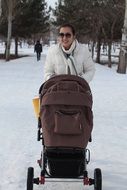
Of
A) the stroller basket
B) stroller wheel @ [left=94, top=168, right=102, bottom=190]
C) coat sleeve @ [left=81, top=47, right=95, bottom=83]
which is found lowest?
stroller wheel @ [left=94, top=168, right=102, bottom=190]

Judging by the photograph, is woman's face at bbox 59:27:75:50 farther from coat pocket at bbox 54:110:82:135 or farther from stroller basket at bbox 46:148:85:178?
stroller basket at bbox 46:148:85:178

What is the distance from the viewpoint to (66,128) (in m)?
5.18

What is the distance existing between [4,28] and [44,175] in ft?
144

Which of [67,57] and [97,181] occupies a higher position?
[67,57]

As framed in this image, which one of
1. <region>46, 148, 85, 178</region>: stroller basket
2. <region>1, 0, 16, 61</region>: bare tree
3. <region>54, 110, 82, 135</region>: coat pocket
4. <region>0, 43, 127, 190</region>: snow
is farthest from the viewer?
<region>1, 0, 16, 61</region>: bare tree

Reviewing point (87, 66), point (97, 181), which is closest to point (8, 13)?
point (87, 66)

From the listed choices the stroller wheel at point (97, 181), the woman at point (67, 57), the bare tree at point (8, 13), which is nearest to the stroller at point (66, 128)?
the stroller wheel at point (97, 181)

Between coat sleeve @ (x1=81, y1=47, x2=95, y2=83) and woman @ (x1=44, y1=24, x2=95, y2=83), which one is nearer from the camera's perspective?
woman @ (x1=44, y1=24, x2=95, y2=83)

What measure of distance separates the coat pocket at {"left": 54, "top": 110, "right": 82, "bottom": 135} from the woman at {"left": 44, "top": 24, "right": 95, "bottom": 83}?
0.83m

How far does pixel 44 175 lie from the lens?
5402 mm

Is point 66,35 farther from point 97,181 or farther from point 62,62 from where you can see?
point 97,181

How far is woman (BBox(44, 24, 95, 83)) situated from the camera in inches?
232

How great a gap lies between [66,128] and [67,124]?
0.04 metres

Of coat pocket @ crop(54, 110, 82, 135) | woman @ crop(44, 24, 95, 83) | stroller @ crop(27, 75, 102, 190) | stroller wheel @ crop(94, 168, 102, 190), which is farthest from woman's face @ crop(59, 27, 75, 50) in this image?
stroller wheel @ crop(94, 168, 102, 190)
